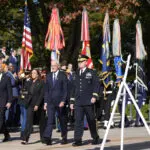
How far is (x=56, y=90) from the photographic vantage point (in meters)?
14.4

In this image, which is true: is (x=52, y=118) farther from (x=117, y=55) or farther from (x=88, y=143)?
(x=117, y=55)

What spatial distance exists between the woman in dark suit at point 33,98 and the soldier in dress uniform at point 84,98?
0.85 m

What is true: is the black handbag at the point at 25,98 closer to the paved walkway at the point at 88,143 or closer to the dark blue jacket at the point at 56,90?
the dark blue jacket at the point at 56,90

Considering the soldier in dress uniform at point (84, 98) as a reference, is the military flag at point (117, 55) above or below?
above

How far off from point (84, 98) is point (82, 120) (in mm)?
528

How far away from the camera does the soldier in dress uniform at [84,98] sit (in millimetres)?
14016

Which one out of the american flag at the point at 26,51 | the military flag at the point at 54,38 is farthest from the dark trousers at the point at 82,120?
the american flag at the point at 26,51

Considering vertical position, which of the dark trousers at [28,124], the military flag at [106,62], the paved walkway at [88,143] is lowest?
the paved walkway at [88,143]

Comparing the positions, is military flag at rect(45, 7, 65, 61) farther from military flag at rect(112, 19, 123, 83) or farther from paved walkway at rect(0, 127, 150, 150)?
paved walkway at rect(0, 127, 150, 150)

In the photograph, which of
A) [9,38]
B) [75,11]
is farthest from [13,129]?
[9,38]

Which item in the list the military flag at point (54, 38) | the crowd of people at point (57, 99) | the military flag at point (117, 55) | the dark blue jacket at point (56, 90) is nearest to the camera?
the crowd of people at point (57, 99)

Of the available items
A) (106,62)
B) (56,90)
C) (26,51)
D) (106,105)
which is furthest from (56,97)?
(106,62)

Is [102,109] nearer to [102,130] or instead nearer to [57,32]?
[102,130]

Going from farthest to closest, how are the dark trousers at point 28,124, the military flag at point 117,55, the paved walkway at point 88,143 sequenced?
the military flag at point 117,55
the dark trousers at point 28,124
the paved walkway at point 88,143
